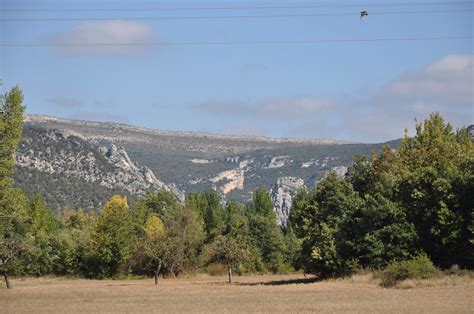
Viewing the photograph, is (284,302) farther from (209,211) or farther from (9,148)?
(209,211)

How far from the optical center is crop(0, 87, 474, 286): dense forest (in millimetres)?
62125

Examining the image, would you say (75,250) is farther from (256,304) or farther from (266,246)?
(256,304)

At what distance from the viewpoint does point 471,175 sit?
62.9 metres

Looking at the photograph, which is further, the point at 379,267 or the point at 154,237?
the point at 154,237

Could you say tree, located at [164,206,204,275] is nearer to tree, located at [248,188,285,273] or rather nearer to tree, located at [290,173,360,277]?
tree, located at [248,188,285,273]

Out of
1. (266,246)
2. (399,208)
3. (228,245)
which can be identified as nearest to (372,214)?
(399,208)

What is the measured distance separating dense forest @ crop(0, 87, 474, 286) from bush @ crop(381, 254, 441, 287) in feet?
1.87

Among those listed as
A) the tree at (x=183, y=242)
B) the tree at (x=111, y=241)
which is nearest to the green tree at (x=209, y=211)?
the tree at (x=183, y=242)

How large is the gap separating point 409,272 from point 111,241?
2374 inches

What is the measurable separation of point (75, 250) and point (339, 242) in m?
53.6

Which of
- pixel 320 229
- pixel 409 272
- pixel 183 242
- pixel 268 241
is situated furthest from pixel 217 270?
pixel 409 272

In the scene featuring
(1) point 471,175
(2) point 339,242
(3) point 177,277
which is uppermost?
(1) point 471,175

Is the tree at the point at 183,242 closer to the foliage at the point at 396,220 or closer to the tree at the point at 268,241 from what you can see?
the tree at the point at 268,241

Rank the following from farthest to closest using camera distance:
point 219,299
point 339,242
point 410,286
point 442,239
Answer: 1. point 339,242
2. point 442,239
3. point 410,286
4. point 219,299
